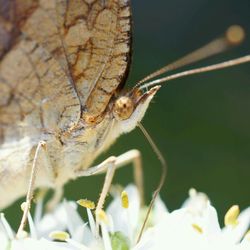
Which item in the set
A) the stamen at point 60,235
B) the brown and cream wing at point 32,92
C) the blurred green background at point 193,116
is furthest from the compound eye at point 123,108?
the blurred green background at point 193,116

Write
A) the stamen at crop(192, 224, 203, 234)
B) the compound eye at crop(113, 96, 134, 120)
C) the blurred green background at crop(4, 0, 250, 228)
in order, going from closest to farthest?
the stamen at crop(192, 224, 203, 234) < the compound eye at crop(113, 96, 134, 120) < the blurred green background at crop(4, 0, 250, 228)

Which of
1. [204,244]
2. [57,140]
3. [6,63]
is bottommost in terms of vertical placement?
[204,244]

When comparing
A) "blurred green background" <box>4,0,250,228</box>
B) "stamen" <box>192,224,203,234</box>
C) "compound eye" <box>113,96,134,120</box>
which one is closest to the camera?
"stamen" <box>192,224,203,234</box>

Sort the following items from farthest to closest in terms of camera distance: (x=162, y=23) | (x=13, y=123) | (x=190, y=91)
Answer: (x=162, y=23) → (x=190, y=91) → (x=13, y=123)

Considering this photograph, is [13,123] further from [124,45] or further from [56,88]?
[124,45]

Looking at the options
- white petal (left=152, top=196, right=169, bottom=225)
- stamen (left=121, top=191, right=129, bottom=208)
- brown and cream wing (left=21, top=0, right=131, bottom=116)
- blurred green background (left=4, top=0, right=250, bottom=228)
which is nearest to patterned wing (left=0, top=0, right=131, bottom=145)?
brown and cream wing (left=21, top=0, right=131, bottom=116)

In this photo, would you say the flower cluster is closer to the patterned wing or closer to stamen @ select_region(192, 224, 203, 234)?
stamen @ select_region(192, 224, 203, 234)

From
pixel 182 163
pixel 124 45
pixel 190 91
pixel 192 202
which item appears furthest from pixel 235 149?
pixel 124 45
